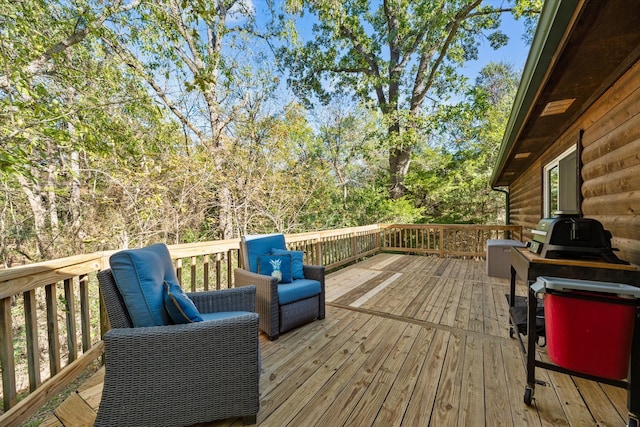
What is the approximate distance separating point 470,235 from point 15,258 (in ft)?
32.8

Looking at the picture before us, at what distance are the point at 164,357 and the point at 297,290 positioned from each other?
1.42 m

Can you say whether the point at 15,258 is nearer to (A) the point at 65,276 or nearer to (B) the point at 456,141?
(A) the point at 65,276

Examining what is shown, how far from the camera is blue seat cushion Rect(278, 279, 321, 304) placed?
257 cm

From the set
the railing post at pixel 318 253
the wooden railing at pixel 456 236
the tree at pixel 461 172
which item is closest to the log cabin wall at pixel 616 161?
the railing post at pixel 318 253

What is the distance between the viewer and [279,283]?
9.16ft

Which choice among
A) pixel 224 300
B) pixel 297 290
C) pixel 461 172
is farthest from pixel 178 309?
pixel 461 172

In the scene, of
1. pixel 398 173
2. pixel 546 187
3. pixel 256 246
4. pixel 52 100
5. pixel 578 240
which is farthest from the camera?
pixel 398 173

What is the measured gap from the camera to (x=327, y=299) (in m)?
3.68

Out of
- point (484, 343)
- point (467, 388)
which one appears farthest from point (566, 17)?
point (484, 343)

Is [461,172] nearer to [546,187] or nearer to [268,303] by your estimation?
[546,187]

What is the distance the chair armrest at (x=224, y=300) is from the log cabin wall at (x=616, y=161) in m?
2.67

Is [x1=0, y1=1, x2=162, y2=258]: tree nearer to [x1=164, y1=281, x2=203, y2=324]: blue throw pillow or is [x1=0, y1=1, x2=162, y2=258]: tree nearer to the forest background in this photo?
the forest background

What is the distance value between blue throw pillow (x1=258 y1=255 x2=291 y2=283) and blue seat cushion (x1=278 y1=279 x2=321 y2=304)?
89 millimetres

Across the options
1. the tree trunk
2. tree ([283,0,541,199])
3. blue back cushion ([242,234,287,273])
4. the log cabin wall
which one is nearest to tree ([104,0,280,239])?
tree ([283,0,541,199])
